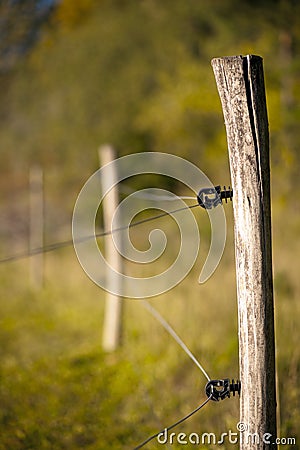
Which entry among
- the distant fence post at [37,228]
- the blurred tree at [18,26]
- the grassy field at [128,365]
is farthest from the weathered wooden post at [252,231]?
the blurred tree at [18,26]

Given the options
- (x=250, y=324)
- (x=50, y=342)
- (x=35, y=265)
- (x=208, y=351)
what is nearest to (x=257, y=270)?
(x=250, y=324)

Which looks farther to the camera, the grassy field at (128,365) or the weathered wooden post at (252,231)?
the grassy field at (128,365)

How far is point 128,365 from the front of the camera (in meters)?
5.13

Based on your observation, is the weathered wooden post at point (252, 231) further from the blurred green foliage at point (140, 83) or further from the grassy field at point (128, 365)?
the blurred green foliage at point (140, 83)

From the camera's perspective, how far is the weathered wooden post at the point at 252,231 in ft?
6.79

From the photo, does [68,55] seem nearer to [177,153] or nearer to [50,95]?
[50,95]

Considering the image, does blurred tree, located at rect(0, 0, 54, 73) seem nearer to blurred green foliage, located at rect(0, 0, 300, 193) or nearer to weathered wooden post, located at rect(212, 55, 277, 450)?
blurred green foliage, located at rect(0, 0, 300, 193)

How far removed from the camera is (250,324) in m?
2.11

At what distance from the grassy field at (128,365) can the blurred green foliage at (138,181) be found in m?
0.02

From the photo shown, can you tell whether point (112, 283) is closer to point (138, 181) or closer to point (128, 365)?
point (128, 365)

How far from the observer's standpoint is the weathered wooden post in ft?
6.79

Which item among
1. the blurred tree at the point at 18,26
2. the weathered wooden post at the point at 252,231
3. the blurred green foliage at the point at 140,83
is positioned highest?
the blurred tree at the point at 18,26

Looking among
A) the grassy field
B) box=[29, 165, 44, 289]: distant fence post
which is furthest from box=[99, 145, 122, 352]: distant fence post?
box=[29, 165, 44, 289]: distant fence post

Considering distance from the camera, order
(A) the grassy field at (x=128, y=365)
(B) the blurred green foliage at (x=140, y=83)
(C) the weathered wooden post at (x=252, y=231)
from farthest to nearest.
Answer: (B) the blurred green foliage at (x=140, y=83) < (A) the grassy field at (x=128, y=365) < (C) the weathered wooden post at (x=252, y=231)
